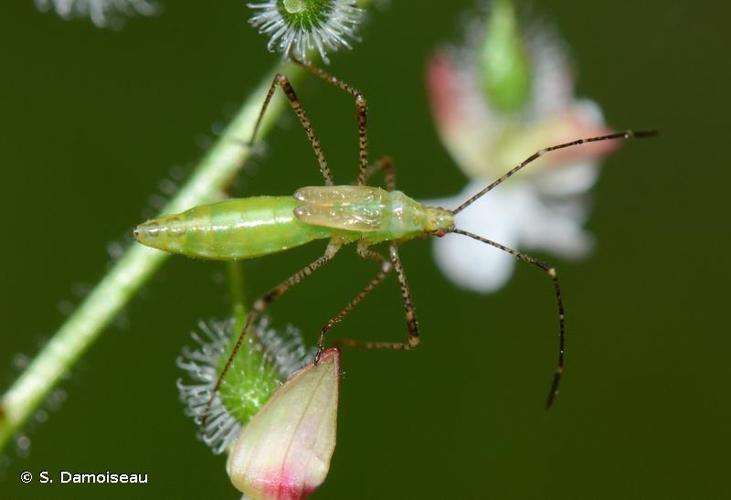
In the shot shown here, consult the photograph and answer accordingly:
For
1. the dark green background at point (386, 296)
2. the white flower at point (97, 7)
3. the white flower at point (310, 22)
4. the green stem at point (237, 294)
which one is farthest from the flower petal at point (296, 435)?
the dark green background at point (386, 296)

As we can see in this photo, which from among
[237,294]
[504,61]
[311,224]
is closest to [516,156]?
[504,61]

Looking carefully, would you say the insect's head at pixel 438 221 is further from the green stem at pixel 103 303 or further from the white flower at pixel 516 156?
the green stem at pixel 103 303

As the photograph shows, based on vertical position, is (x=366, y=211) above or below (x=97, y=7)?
below

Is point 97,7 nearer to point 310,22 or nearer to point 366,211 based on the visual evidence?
point 310,22

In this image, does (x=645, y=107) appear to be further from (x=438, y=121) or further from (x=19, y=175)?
(x=19, y=175)

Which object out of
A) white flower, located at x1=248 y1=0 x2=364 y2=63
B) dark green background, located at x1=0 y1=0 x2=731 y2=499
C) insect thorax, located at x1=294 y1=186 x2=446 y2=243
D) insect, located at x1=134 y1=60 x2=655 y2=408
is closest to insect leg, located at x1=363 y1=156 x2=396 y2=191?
insect, located at x1=134 y1=60 x2=655 y2=408
